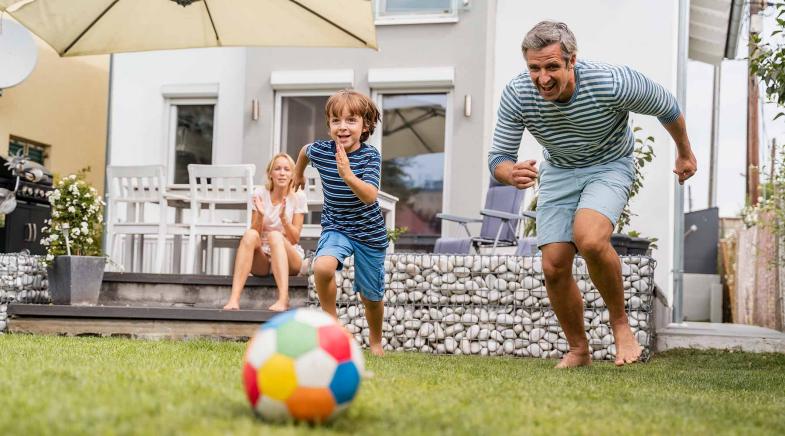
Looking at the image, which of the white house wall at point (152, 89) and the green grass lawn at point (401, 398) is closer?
the green grass lawn at point (401, 398)

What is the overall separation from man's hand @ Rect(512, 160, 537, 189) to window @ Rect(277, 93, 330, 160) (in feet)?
22.9

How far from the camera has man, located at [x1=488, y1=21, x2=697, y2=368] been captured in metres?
4.09

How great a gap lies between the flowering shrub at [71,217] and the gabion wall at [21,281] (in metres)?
0.17

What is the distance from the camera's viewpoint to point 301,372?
2242mm

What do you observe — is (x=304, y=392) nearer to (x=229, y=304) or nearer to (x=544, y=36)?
(x=544, y=36)

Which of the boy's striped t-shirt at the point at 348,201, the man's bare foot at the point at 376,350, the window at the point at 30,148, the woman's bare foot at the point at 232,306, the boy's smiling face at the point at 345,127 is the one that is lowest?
the man's bare foot at the point at 376,350

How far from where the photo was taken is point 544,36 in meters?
4.04

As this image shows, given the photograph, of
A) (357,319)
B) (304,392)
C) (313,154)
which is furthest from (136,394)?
(357,319)

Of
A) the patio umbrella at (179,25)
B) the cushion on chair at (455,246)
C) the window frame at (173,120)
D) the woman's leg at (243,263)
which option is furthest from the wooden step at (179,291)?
the window frame at (173,120)

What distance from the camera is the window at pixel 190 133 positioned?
11.4 metres

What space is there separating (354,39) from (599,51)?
430 centimetres

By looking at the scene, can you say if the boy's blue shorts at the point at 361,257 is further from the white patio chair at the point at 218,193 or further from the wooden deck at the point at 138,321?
the white patio chair at the point at 218,193

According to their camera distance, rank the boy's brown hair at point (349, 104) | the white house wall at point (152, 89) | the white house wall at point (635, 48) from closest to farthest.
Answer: the boy's brown hair at point (349, 104) → the white house wall at point (635, 48) → the white house wall at point (152, 89)

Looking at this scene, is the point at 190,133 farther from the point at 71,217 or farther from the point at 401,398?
the point at 401,398
